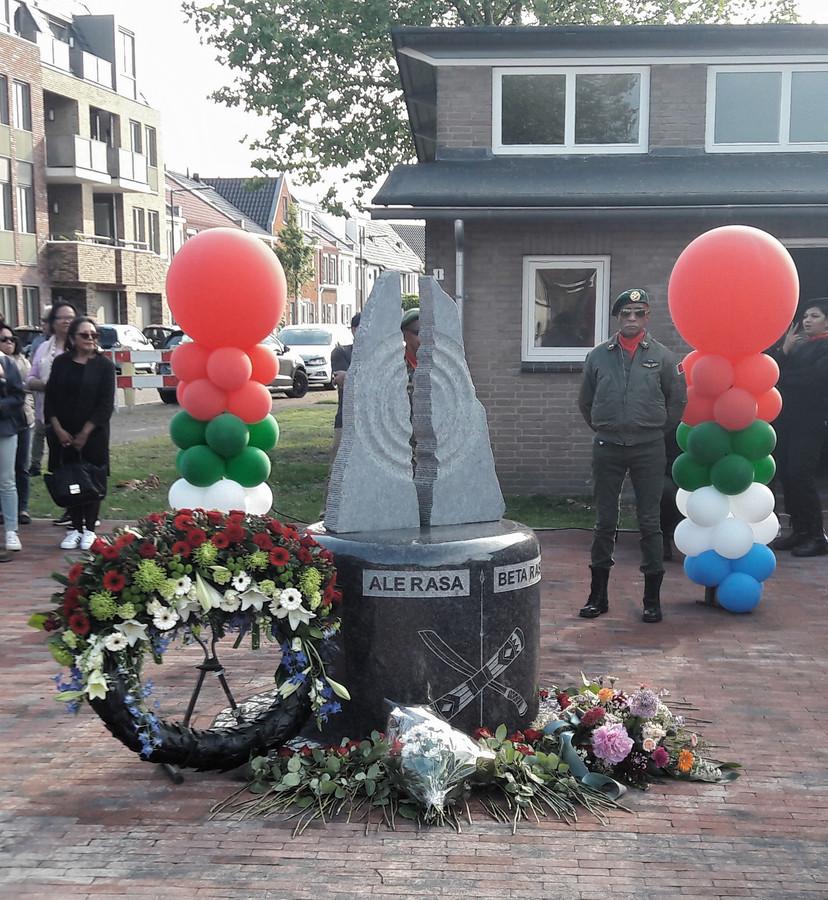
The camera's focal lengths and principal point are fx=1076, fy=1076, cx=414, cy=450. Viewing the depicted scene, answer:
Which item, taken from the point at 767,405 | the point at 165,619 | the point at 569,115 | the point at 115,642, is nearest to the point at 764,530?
the point at 767,405

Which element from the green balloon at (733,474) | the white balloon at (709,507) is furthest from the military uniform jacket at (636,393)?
the white balloon at (709,507)

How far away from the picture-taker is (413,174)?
12.2 m

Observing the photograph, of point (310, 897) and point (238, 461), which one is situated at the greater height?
point (238, 461)

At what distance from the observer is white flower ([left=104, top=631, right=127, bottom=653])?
13.9 feet

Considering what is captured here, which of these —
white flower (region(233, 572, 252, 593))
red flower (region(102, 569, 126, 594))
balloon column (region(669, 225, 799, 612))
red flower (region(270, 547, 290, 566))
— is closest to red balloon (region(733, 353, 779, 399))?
balloon column (region(669, 225, 799, 612))

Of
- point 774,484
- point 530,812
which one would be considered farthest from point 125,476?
point 530,812

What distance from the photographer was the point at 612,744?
466 centimetres

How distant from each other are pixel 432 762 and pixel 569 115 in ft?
33.1

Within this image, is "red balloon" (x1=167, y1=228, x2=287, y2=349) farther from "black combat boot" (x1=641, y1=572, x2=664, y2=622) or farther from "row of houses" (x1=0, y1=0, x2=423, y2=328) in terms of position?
"row of houses" (x1=0, y1=0, x2=423, y2=328)

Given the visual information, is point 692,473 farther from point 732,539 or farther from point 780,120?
point 780,120

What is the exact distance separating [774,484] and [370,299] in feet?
28.3

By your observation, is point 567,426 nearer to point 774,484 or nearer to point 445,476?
point 774,484

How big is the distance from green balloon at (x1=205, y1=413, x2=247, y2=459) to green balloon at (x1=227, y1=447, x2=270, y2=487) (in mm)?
96

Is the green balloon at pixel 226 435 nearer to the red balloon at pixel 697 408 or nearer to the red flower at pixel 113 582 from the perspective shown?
the red balloon at pixel 697 408
